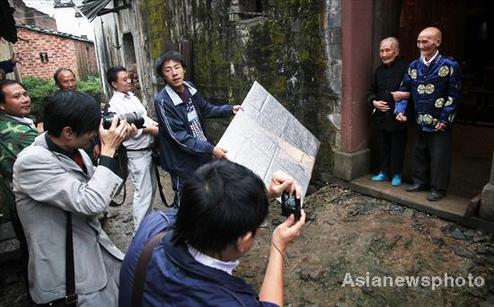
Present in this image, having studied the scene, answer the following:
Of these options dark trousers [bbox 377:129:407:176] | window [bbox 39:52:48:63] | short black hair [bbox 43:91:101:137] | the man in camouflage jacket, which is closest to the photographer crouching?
short black hair [bbox 43:91:101:137]

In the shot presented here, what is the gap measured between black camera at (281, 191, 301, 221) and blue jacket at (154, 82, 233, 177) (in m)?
1.57

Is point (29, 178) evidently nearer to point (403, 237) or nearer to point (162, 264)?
point (162, 264)

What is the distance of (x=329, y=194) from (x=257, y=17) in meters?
2.70

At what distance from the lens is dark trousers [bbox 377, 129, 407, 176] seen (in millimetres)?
4047

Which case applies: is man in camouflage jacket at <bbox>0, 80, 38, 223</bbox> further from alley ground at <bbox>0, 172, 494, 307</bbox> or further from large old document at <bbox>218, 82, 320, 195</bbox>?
large old document at <bbox>218, 82, 320, 195</bbox>

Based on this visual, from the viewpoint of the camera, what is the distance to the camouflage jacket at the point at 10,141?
8.90ft

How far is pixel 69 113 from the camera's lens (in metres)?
1.78

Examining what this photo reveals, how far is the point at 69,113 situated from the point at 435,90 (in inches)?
127

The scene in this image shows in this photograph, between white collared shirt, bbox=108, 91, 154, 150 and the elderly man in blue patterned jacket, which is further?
white collared shirt, bbox=108, 91, 154, 150

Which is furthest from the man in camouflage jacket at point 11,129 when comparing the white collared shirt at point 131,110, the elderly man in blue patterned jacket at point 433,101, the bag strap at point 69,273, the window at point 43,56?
the window at point 43,56

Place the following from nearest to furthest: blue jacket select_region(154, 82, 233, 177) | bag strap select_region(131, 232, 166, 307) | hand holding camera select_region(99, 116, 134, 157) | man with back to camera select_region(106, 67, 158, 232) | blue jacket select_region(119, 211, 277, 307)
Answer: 1. blue jacket select_region(119, 211, 277, 307)
2. bag strap select_region(131, 232, 166, 307)
3. hand holding camera select_region(99, 116, 134, 157)
4. blue jacket select_region(154, 82, 233, 177)
5. man with back to camera select_region(106, 67, 158, 232)

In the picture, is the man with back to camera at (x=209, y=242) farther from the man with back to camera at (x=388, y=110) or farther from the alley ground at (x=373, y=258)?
the man with back to camera at (x=388, y=110)

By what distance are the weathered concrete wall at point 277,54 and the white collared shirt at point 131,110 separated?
1.95 metres

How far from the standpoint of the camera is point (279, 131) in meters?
3.18
